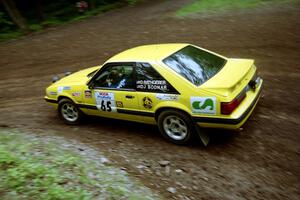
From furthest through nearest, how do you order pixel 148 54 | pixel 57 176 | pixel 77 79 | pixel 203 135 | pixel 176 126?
pixel 77 79 → pixel 148 54 → pixel 176 126 → pixel 203 135 → pixel 57 176

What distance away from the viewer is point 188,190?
5117 mm

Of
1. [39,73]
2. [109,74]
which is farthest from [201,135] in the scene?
[39,73]

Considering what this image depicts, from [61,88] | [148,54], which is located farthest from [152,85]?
[61,88]

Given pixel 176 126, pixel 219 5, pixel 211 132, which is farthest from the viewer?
pixel 219 5

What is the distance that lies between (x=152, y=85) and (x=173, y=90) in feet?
1.34

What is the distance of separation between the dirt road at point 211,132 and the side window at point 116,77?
0.98m

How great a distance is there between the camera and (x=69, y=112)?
7574 mm

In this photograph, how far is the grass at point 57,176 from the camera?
4.51 m

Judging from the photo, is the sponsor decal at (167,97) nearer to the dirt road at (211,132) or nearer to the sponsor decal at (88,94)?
the dirt road at (211,132)

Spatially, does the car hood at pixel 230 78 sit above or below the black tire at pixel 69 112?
above

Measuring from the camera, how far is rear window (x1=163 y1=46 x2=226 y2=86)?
5941mm

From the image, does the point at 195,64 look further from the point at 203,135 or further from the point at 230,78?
the point at 203,135

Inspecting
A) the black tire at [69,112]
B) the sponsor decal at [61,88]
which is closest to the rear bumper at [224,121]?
the black tire at [69,112]

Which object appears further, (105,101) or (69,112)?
(69,112)
